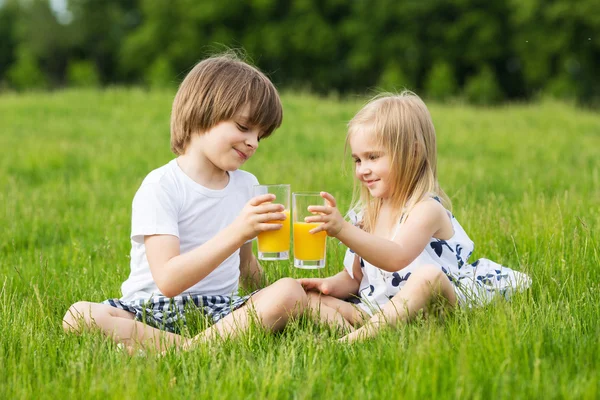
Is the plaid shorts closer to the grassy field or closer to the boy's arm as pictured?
the grassy field

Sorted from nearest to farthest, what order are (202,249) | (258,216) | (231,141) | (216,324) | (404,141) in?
(258,216) < (202,249) < (216,324) < (231,141) < (404,141)

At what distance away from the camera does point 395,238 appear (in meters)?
3.10

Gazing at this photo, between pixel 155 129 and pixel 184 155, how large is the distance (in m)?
7.67

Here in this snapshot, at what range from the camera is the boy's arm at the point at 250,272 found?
356 cm

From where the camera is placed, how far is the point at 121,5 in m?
50.5

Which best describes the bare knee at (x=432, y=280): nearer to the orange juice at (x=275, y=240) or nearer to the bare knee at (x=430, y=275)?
the bare knee at (x=430, y=275)

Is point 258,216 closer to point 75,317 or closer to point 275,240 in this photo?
point 275,240

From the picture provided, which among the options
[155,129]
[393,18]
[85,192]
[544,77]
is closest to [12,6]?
[393,18]

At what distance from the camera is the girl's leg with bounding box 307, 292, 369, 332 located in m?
3.11

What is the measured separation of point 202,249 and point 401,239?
2.95 ft

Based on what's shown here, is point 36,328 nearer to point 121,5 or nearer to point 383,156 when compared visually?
point 383,156

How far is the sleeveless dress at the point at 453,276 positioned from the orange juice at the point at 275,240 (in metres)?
0.58

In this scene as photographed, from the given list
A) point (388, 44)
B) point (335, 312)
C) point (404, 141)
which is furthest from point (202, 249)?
point (388, 44)

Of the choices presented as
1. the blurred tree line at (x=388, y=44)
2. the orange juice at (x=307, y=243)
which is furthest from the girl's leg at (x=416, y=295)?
the blurred tree line at (x=388, y=44)
